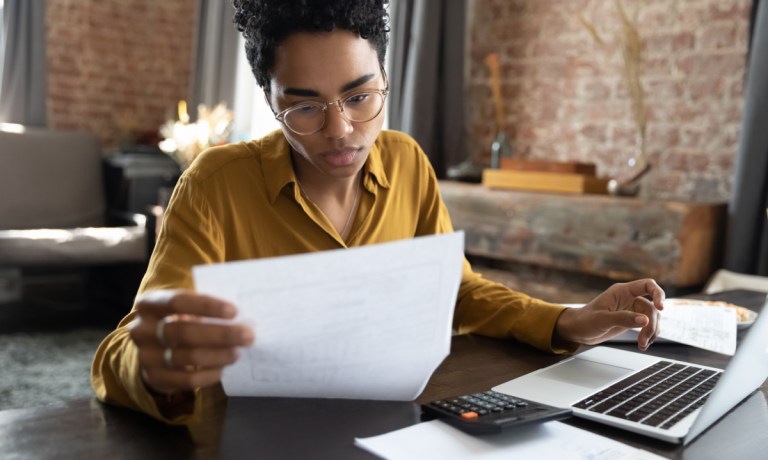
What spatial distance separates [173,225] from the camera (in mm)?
1061

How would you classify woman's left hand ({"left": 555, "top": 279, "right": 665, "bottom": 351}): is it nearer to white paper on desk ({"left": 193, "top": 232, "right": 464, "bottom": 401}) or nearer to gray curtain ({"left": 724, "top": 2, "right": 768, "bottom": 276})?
white paper on desk ({"left": 193, "top": 232, "right": 464, "bottom": 401})

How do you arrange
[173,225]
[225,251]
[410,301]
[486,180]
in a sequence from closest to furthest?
[410,301], [173,225], [225,251], [486,180]

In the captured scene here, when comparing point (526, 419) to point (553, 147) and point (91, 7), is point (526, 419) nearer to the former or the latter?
point (553, 147)

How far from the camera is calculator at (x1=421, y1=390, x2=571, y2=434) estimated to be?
0.75 meters

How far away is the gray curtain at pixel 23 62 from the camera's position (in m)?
4.09

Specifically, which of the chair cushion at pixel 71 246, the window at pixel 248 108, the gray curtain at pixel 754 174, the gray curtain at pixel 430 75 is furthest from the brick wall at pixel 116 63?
the gray curtain at pixel 754 174

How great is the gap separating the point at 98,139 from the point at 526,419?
4133mm

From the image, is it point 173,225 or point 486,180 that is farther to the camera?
point 486,180

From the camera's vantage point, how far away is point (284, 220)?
120 cm

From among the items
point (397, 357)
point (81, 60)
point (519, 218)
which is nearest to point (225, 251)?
point (397, 357)

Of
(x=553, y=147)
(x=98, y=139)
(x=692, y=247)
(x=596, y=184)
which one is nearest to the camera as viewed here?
(x=692, y=247)

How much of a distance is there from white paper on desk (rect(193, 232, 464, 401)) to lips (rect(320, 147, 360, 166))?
40cm

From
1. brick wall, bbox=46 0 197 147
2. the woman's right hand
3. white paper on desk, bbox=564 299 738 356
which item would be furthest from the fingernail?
brick wall, bbox=46 0 197 147

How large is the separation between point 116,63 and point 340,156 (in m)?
4.12
